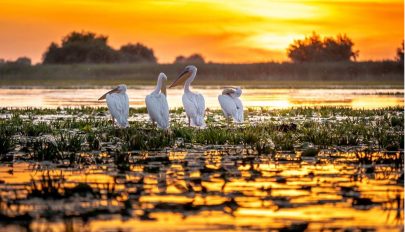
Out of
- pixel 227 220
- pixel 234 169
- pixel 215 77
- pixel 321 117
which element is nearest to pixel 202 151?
pixel 234 169

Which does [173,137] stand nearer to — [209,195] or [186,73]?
[186,73]

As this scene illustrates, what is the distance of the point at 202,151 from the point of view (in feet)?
37.0

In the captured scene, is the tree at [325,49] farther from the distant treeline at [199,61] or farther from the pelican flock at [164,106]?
the pelican flock at [164,106]

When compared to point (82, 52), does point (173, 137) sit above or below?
below

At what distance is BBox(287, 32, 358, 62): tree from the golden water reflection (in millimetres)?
71967

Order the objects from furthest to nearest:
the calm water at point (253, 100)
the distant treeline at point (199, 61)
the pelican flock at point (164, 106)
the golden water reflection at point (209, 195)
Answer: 1. the distant treeline at point (199, 61)
2. the calm water at point (253, 100)
3. the pelican flock at point (164, 106)
4. the golden water reflection at point (209, 195)

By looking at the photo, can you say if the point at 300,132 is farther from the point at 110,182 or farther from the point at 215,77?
the point at 215,77

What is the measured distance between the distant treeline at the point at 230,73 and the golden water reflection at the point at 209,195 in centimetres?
4918

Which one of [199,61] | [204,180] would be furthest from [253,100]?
[199,61]

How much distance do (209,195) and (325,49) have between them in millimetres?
75404

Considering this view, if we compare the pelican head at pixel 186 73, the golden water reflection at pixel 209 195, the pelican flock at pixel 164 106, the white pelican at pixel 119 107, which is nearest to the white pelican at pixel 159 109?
the pelican flock at pixel 164 106

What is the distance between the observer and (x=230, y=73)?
61.4 meters

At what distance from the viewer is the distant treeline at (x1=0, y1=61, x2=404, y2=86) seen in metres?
60.0

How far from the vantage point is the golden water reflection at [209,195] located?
647cm
